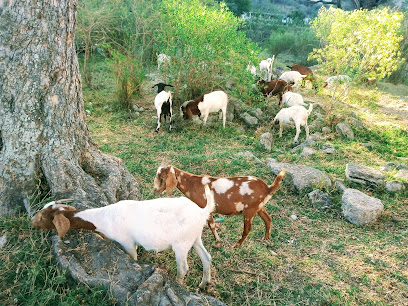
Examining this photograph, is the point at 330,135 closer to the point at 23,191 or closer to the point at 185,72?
the point at 185,72

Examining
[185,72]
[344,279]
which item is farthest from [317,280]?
[185,72]

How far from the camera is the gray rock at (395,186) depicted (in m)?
5.87

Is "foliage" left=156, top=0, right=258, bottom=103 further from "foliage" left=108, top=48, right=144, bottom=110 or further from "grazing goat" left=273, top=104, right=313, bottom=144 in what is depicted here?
"grazing goat" left=273, top=104, right=313, bottom=144

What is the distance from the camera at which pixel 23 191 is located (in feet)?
12.1

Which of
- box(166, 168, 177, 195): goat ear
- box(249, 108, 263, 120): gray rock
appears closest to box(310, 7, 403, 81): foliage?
box(249, 108, 263, 120): gray rock

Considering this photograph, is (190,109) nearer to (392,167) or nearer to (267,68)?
(392,167)

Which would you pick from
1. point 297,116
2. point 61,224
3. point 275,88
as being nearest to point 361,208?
point 297,116

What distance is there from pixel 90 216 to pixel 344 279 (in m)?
2.83

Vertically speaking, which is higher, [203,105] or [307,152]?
[203,105]

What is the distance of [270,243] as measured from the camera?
4527mm

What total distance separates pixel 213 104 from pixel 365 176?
435 centimetres

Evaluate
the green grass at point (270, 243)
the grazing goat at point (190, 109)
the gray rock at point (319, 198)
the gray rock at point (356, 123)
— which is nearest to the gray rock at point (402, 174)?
the green grass at point (270, 243)

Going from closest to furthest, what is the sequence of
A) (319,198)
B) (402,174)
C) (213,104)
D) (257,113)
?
(319,198), (402,174), (213,104), (257,113)

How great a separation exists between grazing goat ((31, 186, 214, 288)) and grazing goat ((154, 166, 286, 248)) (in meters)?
1.01
